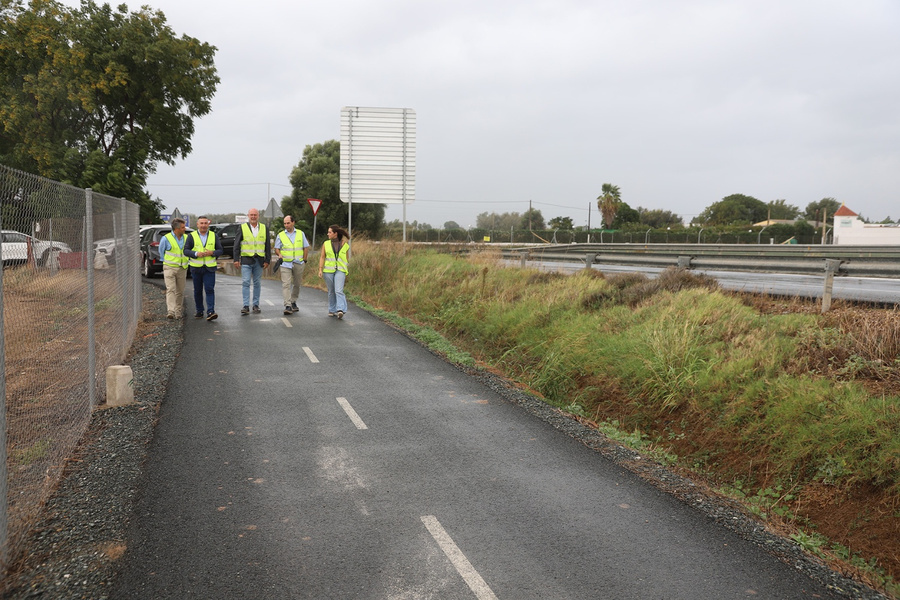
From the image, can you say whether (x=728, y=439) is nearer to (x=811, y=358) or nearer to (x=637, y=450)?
(x=637, y=450)

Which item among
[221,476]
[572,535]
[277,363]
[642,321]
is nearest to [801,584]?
[572,535]

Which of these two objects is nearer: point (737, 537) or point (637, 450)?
point (737, 537)

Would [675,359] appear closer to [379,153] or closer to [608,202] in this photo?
[379,153]

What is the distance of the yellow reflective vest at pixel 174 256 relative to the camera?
1334cm

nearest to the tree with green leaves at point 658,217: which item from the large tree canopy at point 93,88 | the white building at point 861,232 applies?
the white building at point 861,232

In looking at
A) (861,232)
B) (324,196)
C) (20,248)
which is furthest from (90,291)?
(861,232)

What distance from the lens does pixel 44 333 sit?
5.10 m

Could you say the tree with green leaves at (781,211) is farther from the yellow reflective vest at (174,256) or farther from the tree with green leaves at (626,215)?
the yellow reflective vest at (174,256)

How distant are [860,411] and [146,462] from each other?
20.3ft

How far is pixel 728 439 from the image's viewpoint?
6.84m

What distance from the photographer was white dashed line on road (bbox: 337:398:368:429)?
7073 mm

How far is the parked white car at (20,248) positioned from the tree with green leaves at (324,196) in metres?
51.5

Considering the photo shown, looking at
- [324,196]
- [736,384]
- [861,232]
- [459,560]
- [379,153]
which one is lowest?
[459,560]

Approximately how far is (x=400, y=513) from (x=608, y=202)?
254ft
